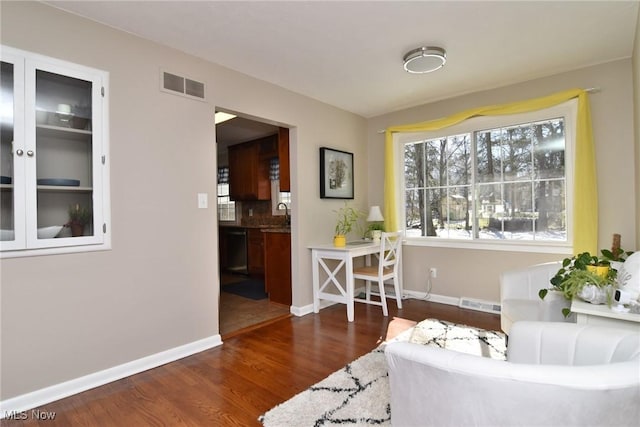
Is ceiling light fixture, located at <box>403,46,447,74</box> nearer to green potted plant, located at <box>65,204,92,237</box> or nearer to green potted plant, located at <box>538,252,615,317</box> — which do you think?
green potted plant, located at <box>538,252,615,317</box>

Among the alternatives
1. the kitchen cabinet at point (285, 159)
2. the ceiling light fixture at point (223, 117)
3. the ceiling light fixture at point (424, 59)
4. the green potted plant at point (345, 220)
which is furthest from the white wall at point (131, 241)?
the green potted plant at point (345, 220)

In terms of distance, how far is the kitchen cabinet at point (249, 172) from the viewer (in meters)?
5.57

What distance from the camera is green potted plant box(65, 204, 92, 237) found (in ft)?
6.90

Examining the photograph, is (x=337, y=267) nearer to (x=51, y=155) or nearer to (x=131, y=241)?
(x=131, y=241)

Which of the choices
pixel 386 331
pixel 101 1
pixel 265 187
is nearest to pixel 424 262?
pixel 386 331

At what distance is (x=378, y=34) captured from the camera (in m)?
2.39

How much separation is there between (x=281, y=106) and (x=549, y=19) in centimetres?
231

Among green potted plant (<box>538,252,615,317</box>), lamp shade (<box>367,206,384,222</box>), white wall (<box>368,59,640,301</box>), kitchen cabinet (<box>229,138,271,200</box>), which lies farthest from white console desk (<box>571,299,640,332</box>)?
kitchen cabinet (<box>229,138,271,200</box>)

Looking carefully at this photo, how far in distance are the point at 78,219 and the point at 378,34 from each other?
2.45 m

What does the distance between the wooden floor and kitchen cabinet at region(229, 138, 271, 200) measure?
2868mm

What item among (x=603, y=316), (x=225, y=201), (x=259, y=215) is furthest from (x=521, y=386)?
(x=225, y=201)

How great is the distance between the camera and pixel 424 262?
160 inches

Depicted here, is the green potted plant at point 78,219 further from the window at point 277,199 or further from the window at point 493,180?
the window at point 277,199

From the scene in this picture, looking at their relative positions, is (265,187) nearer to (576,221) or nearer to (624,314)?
(576,221)
